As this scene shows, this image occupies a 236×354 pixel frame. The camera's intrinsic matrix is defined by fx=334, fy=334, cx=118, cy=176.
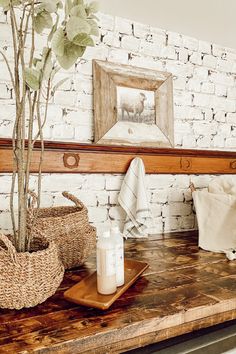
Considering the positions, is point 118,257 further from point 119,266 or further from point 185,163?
point 185,163

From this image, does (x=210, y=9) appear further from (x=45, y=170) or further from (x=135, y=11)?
(x=45, y=170)

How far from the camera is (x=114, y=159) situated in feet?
6.44

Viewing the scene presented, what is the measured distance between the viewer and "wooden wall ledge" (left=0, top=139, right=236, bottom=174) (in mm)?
1765

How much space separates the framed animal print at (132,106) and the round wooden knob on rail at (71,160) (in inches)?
6.6

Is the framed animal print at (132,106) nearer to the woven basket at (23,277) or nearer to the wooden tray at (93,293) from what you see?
the wooden tray at (93,293)

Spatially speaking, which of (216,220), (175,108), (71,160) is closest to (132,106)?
(175,108)

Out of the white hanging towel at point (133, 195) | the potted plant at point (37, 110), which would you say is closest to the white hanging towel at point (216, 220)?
the white hanging towel at point (133, 195)

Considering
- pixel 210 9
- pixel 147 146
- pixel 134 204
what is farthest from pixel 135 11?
pixel 134 204

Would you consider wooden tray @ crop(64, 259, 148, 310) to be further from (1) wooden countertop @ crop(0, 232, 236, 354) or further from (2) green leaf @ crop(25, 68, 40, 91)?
(2) green leaf @ crop(25, 68, 40, 91)

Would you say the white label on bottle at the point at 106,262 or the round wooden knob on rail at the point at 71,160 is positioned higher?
the round wooden knob on rail at the point at 71,160

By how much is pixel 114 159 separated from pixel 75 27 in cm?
111

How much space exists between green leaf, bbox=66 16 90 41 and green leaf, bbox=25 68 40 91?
0.47 ft

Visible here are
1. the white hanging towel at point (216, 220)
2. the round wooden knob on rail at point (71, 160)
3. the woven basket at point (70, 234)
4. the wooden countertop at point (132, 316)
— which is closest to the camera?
the wooden countertop at point (132, 316)

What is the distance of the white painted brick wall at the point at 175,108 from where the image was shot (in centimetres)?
183
